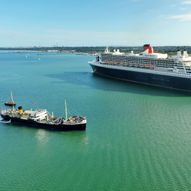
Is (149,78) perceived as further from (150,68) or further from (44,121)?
(44,121)

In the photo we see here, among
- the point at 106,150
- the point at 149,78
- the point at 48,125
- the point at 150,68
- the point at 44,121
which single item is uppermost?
the point at 150,68

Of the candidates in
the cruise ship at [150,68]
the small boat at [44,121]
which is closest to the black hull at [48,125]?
the small boat at [44,121]

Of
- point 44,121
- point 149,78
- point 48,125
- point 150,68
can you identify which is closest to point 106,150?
point 48,125

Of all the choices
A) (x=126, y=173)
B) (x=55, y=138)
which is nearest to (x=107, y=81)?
(x=55, y=138)

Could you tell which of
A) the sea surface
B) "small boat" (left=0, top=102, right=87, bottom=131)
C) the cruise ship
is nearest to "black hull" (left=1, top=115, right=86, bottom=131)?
"small boat" (left=0, top=102, right=87, bottom=131)

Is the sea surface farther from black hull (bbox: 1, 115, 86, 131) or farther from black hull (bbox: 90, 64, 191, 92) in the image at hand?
black hull (bbox: 90, 64, 191, 92)

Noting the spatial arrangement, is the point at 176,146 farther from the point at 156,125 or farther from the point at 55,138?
the point at 55,138
